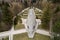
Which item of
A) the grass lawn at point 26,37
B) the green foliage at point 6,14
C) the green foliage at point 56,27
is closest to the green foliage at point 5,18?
the green foliage at point 6,14

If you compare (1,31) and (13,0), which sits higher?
(13,0)

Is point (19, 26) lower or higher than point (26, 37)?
higher

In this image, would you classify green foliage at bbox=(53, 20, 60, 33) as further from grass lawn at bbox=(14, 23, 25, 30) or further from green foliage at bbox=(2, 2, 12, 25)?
green foliage at bbox=(2, 2, 12, 25)

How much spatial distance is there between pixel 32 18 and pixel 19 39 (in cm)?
24

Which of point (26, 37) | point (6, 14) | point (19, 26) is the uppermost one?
point (6, 14)

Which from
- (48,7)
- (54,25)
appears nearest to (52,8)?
(48,7)

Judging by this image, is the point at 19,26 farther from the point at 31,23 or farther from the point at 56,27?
the point at 56,27

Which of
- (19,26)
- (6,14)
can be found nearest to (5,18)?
(6,14)

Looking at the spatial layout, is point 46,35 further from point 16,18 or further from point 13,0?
point 13,0

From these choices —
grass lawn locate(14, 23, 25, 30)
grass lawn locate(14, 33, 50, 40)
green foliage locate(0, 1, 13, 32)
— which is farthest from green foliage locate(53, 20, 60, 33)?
green foliage locate(0, 1, 13, 32)

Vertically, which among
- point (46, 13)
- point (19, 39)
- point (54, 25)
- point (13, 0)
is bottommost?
point (19, 39)

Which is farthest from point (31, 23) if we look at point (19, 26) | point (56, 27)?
point (56, 27)

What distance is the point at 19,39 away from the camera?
1582mm

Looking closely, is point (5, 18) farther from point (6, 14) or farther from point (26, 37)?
point (26, 37)
